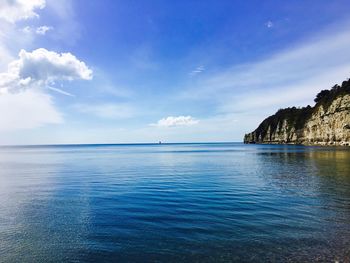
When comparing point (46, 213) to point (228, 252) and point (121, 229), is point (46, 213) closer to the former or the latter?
point (121, 229)

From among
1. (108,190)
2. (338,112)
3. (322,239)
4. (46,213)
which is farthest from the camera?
(338,112)

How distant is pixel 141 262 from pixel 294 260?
5.81m

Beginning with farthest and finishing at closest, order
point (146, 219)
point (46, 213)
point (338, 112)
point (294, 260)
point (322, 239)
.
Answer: point (338, 112)
point (46, 213)
point (146, 219)
point (322, 239)
point (294, 260)

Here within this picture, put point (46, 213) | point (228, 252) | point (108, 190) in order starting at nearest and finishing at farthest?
point (228, 252)
point (46, 213)
point (108, 190)

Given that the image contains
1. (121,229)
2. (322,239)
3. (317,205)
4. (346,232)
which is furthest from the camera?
(317,205)

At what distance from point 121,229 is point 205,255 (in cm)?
560

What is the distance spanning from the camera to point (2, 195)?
27641 mm

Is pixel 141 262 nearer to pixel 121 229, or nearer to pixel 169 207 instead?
pixel 121 229

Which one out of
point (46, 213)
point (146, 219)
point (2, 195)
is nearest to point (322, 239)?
point (146, 219)

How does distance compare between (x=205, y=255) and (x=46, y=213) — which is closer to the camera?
(x=205, y=255)

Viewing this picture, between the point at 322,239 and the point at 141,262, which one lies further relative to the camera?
the point at 322,239

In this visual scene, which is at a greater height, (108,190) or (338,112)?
(338,112)

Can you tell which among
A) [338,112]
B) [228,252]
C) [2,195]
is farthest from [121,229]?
[338,112]

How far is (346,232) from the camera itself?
581 inches
